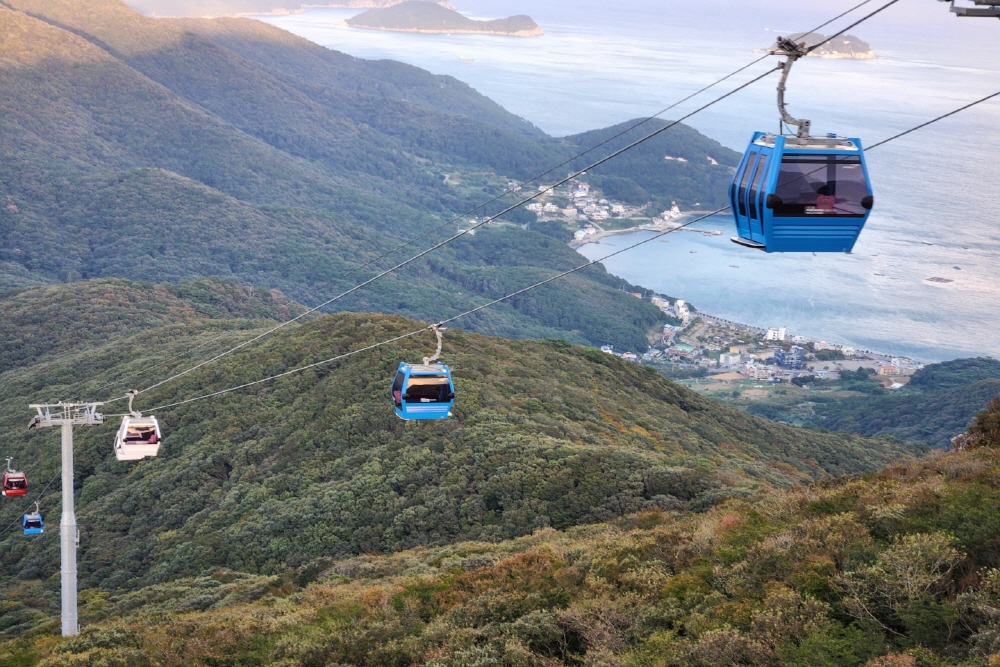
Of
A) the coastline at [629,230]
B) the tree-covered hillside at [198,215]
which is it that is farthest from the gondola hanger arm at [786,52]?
the coastline at [629,230]

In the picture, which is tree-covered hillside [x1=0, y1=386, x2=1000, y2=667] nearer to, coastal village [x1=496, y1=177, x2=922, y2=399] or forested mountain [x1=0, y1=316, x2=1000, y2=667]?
forested mountain [x1=0, y1=316, x2=1000, y2=667]

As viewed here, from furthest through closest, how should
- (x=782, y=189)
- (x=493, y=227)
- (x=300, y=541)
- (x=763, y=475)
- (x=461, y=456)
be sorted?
(x=493, y=227), (x=763, y=475), (x=461, y=456), (x=300, y=541), (x=782, y=189)

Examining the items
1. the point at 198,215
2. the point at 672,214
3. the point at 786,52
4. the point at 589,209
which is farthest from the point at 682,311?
the point at 786,52

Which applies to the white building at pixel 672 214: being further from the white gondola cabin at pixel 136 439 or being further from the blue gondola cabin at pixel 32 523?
the white gondola cabin at pixel 136 439

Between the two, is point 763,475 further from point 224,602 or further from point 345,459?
point 224,602

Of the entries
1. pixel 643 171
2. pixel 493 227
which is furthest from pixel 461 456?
pixel 643 171
